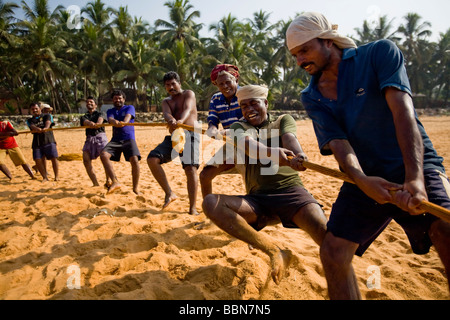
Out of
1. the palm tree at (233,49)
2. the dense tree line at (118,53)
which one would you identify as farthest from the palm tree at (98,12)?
the palm tree at (233,49)

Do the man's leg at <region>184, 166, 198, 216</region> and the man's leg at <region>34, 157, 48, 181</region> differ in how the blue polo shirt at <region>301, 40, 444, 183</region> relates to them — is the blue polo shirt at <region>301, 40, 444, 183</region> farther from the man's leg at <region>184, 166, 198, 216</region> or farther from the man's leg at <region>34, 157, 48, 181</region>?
the man's leg at <region>34, 157, 48, 181</region>

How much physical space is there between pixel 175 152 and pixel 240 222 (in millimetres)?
2155

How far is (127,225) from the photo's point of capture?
131 inches

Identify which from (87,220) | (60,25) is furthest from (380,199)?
(60,25)

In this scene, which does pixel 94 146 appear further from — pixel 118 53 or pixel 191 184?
pixel 118 53

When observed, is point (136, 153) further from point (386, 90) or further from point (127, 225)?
point (386, 90)

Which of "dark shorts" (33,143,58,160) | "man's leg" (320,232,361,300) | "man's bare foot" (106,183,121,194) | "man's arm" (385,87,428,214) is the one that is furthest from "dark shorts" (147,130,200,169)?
"dark shorts" (33,143,58,160)

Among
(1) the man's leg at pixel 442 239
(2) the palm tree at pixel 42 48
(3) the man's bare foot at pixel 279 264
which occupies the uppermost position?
(2) the palm tree at pixel 42 48

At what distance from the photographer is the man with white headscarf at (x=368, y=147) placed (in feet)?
4.74

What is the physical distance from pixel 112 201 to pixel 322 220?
3.28m

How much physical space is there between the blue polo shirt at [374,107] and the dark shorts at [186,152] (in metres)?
2.43

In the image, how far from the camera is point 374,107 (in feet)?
5.24

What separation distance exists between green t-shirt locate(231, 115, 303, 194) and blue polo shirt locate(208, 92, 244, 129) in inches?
27.1

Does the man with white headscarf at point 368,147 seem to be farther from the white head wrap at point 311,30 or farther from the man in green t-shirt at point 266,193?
the man in green t-shirt at point 266,193
